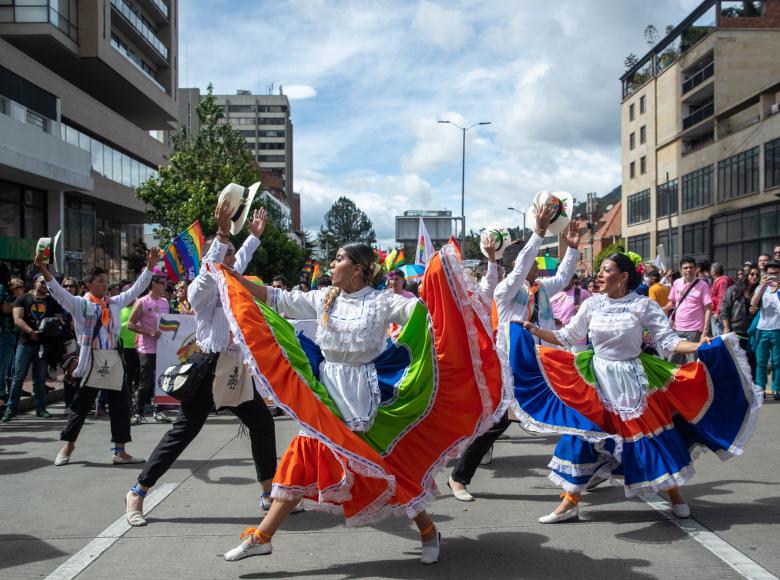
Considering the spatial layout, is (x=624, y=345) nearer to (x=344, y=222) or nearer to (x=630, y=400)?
(x=630, y=400)

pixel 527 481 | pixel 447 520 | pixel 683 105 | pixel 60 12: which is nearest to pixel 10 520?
pixel 447 520

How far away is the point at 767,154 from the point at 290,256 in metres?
24.3

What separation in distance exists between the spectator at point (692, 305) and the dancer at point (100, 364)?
833cm

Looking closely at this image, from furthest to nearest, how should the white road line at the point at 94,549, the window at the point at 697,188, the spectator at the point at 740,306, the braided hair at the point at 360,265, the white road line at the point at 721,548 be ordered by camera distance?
the window at the point at 697,188
the spectator at the point at 740,306
the braided hair at the point at 360,265
the white road line at the point at 94,549
the white road line at the point at 721,548

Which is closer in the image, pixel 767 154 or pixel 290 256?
pixel 767 154

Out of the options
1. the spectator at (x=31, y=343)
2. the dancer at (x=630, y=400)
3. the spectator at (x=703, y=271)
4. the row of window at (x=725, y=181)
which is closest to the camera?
the dancer at (x=630, y=400)

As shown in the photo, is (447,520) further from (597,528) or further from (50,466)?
(50,466)

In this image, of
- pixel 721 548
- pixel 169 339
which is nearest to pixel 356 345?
pixel 721 548

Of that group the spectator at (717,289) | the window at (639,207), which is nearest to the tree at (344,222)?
the window at (639,207)

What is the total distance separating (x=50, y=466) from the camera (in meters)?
7.44

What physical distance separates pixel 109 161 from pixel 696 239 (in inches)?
1298

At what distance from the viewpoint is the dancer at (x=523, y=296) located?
5.62 metres

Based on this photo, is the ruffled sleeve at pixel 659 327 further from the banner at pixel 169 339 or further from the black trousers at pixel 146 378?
the black trousers at pixel 146 378

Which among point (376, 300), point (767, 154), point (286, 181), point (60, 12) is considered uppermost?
point (286, 181)
